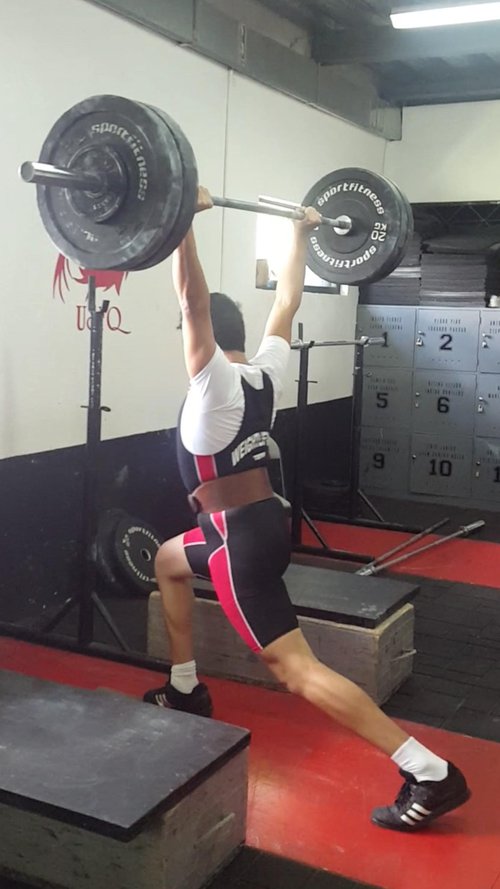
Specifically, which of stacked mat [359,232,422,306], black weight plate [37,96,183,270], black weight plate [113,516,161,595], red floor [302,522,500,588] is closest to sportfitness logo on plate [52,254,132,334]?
black weight plate [113,516,161,595]

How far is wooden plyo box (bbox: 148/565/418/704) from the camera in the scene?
8.77 ft

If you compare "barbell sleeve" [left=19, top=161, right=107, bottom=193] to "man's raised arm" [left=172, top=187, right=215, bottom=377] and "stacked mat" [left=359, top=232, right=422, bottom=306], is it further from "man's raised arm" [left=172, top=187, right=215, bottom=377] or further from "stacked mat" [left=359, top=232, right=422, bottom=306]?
"stacked mat" [left=359, top=232, right=422, bottom=306]

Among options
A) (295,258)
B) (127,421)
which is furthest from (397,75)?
(295,258)

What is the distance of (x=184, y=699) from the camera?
95.4 inches

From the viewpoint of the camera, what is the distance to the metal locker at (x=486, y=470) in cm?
548

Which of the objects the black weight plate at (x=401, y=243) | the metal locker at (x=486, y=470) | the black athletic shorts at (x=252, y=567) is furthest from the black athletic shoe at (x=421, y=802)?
the metal locker at (x=486, y=470)

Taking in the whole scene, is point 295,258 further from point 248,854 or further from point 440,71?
point 440,71

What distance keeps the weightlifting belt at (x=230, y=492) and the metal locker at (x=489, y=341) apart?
145 inches

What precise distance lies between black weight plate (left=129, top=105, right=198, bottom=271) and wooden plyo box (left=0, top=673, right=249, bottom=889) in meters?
0.99

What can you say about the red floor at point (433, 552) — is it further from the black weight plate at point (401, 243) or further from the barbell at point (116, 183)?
the barbell at point (116, 183)

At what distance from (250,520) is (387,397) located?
3.81m

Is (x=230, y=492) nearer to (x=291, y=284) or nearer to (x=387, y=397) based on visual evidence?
(x=291, y=284)

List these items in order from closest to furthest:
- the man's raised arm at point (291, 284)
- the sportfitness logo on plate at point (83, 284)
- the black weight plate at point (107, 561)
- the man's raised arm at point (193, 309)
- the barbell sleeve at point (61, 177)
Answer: the barbell sleeve at point (61, 177) → the man's raised arm at point (193, 309) → the man's raised arm at point (291, 284) → the sportfitness logo on plate at point (83, 284) → the black weight plate at point (107, 561)

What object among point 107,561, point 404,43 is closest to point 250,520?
point 107,561
